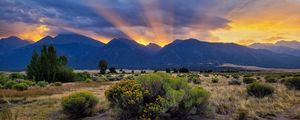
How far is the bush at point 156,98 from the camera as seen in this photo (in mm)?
14367

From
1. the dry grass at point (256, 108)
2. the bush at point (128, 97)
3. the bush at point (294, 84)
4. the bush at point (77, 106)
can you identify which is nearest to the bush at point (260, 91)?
the dry grass at point (256, 108)

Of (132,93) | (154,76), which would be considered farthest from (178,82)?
A: (132,93)

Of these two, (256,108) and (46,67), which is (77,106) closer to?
(256,108)

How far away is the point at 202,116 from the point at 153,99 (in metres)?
2.62

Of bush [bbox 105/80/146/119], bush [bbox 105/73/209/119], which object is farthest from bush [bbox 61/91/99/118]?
bush [bbox 105/80/146/119]

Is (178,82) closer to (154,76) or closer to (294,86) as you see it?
(154,76)

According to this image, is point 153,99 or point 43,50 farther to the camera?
point 43,50

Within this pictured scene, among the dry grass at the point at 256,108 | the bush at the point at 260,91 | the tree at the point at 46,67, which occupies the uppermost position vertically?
the tree at the point at 46,67

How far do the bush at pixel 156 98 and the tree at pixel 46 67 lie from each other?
4967cm

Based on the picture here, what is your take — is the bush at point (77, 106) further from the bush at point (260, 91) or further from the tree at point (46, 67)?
the tree at point (46, 67)

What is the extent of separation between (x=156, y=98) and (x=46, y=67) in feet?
169

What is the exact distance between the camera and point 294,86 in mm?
29688

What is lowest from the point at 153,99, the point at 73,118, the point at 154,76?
the point at 73,118

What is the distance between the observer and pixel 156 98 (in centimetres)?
1515
